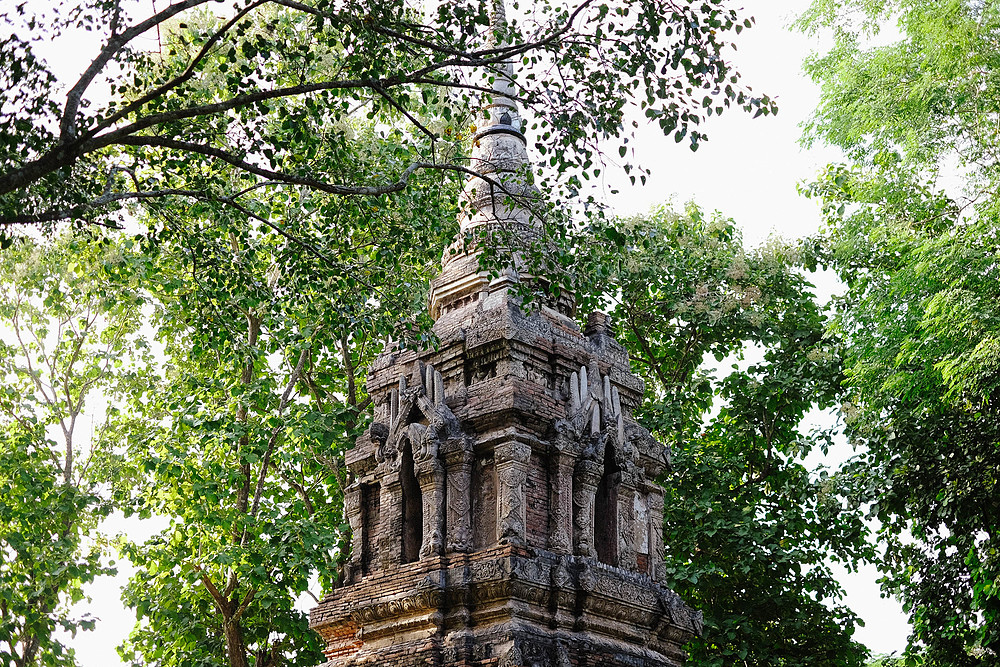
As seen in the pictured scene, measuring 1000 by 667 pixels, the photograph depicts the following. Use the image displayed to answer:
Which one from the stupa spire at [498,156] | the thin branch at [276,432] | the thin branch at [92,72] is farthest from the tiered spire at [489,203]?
the thin branch at [276,432]

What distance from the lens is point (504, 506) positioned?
31.0 ft

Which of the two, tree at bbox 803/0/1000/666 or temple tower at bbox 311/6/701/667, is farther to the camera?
tree at bbox 803/0/1000/666

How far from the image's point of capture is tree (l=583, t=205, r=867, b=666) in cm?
1530

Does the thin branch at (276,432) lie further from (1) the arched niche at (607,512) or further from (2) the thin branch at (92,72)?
(2) the thin branch at (92,72)

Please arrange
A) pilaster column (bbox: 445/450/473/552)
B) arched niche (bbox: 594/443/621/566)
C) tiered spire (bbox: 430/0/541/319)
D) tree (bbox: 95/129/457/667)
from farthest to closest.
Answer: tree (bbox: 95/129/457/667)
tiered spire (bbox: 430/0/541/319)
arched niche (bbox: 594/443/621/566)
pilaster column (bbox: 445/450/473/552)

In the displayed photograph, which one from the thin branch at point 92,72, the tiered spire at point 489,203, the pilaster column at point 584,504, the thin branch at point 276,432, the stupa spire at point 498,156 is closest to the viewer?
the thin branch at point 92,72

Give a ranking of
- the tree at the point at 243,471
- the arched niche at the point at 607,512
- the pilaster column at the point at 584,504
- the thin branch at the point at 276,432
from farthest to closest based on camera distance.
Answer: the thin branch at the point at 276,432 → the tree at the point at 243,471 → the arched niche at the point at 607,512 → the pilaster column at the point at 584,504

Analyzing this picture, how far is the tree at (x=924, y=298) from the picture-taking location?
40.3 feet

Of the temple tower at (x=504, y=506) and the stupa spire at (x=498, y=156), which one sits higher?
the stupa spire at (x=498, y=156)

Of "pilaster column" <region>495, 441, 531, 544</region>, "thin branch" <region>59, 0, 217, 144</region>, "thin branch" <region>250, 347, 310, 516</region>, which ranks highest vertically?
"thin branch" <region>250, 347, 310, 516</region>

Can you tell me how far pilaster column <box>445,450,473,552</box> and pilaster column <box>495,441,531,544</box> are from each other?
302 millimetres

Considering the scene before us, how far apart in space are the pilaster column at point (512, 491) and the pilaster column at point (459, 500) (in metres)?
0.30

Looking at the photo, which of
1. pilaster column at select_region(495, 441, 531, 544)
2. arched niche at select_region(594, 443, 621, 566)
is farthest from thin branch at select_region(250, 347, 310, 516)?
pilaster column at select_region(495, 441, 531, 544)

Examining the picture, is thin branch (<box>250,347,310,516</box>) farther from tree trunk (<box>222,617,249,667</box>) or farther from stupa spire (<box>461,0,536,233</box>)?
stupa spire (<box>461,0,536,233</box>)
